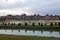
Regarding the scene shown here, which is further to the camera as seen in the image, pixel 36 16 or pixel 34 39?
pixel 36 16

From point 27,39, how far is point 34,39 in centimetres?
88

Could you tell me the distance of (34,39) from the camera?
22.7 meters

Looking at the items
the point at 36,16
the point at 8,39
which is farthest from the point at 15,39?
the point at 36,16

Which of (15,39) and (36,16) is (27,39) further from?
(36,16)

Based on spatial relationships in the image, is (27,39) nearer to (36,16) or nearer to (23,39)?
(23,39)

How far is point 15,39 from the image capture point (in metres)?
22.9

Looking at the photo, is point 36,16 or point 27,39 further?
point 36,16

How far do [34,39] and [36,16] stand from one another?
13810 centimetres

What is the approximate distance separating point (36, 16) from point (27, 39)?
453 feet

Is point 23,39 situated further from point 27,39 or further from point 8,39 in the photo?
point 8,39

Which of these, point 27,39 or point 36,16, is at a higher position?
point 27,39

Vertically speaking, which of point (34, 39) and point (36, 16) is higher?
point (34, 39)

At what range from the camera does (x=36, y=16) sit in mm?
160625

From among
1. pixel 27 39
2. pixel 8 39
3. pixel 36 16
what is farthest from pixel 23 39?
pixel 36 16
